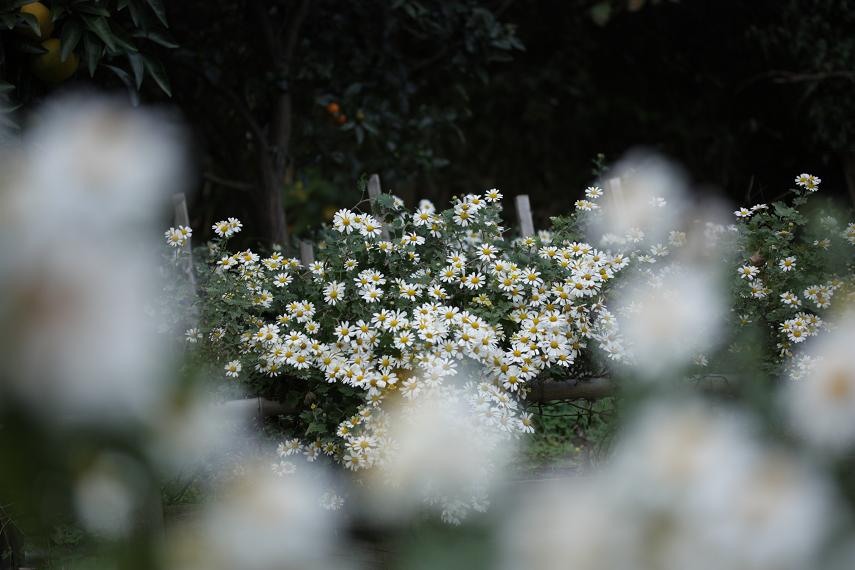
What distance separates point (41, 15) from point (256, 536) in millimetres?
2154

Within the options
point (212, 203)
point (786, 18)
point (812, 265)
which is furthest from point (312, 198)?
point (812, 265)

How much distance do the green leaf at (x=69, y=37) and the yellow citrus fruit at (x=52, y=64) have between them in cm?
5

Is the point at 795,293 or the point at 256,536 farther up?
the point at 795,293

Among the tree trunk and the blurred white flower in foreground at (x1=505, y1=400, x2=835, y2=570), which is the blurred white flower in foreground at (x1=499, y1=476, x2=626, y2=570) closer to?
the blurred white flower in foreground at (x1=505, y1=400, x2=835, y2=570)

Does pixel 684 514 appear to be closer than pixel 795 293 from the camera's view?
Yes

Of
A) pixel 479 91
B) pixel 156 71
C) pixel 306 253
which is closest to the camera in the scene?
pixel 156 71

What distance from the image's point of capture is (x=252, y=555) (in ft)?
1.19

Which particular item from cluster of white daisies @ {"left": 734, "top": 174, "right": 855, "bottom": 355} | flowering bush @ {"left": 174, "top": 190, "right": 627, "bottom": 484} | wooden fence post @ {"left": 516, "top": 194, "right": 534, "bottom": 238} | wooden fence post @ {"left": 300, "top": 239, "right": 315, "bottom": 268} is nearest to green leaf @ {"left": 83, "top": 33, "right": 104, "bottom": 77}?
flowering bush @ {"left": 174, "top": 190, "right": 627, "bottom": 484}

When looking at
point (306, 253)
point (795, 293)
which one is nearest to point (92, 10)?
point (306, 253)

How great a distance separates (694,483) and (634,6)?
551 centimetres

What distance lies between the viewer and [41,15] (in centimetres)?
219

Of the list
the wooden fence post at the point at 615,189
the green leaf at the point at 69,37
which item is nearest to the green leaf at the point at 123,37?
the green leaf at the point at 69,37

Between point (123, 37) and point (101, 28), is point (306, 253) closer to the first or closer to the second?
point (123, 37)

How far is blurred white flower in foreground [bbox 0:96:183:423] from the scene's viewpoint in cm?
32
